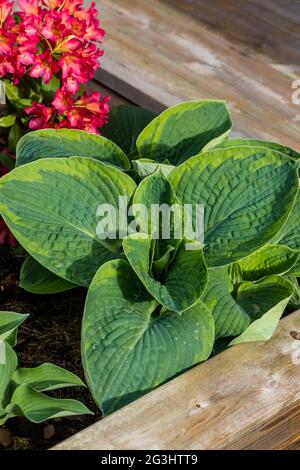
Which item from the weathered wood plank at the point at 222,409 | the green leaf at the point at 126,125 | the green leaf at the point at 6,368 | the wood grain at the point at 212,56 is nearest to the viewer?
the weathered wood plank at the point at 222,409

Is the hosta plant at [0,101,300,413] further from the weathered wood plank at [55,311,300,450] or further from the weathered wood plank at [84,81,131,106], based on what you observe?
the weathered wood plank at [84,81,131,106]

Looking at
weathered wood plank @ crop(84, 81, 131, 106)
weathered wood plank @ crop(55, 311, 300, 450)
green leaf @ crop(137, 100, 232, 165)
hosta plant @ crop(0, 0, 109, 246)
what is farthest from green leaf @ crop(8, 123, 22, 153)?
weathered wood plank @ crop(55, 311, 300, 450)

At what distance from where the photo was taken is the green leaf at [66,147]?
1526mm

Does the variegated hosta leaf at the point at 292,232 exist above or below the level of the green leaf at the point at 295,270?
above

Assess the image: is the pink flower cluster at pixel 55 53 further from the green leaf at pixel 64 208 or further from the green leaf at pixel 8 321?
the green leaf at pixel 8 321

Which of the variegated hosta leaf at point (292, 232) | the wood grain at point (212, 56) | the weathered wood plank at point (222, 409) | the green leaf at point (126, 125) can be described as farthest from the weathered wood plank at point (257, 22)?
Answer: the weathered wood plank at point (222, 409)

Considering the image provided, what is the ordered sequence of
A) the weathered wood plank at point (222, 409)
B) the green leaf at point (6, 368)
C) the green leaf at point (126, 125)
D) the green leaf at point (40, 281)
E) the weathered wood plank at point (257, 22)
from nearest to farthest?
the weathered wood plank at point (222, 409)
the green leaf at point (6, 368)
the green leaf at point (40, 281)
the green leaf at point (126, 125)
the weathered wood plank at point (257, 22)

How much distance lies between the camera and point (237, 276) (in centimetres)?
151

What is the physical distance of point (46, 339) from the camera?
161 cm

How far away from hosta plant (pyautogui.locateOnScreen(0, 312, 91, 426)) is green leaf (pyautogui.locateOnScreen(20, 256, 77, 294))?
18 cm

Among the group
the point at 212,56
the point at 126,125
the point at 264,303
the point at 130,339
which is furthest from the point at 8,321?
the point at 212,56

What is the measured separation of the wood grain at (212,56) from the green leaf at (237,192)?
551 mm

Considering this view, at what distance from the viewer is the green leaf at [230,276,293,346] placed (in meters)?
1.31
